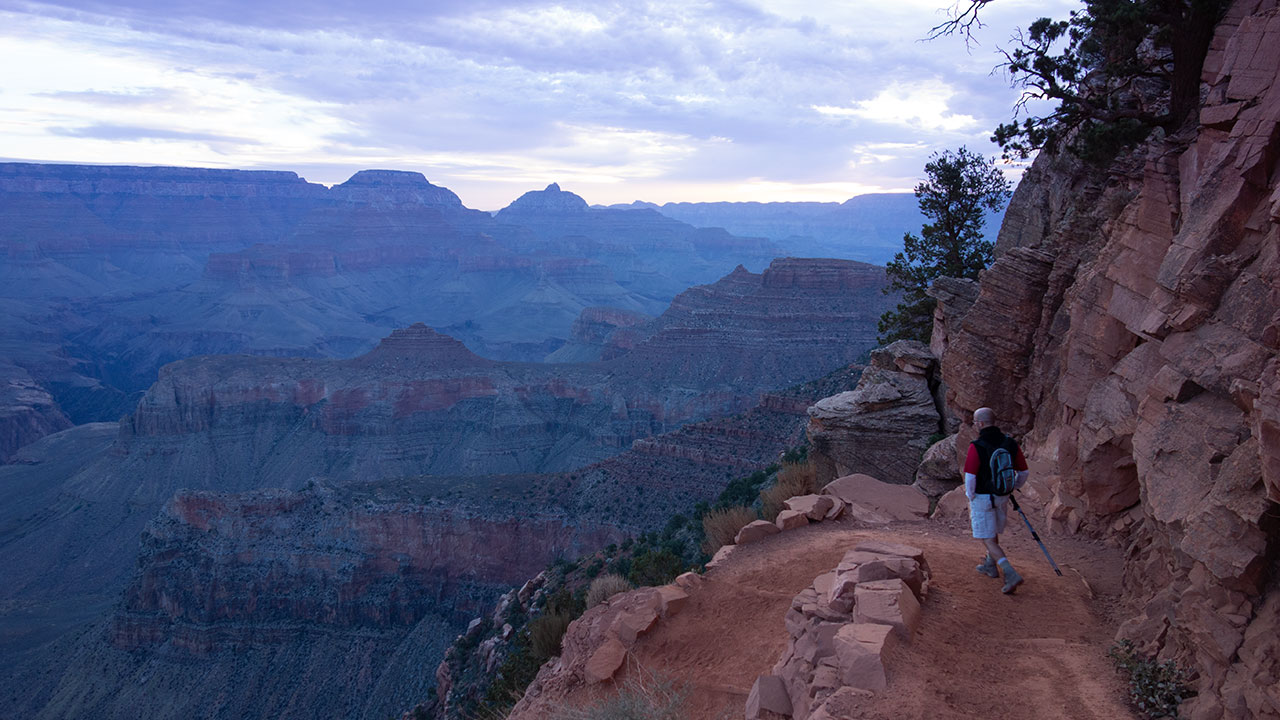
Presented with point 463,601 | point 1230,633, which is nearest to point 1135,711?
point 1230,633

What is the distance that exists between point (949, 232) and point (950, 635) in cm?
1847

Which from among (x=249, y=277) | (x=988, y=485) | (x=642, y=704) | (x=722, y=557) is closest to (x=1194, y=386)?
(x=988, y=485)

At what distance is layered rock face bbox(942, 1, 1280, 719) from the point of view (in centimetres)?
578

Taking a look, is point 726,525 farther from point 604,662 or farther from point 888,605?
point 888,605

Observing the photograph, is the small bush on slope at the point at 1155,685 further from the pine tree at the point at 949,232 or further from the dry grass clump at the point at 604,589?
the pine tree at the point at 949,232

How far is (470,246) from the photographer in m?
180

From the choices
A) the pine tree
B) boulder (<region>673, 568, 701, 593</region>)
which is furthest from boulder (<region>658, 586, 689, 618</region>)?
the pine tree

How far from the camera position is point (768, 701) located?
6.59 meters

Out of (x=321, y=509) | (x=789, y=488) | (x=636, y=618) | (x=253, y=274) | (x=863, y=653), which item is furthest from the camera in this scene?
(x=253, y=274)

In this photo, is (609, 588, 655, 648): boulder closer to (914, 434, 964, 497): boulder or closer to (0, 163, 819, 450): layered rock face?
(914, 434, 964, 497): boulder

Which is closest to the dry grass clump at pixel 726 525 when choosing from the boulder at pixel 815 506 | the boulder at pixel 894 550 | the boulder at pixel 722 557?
the boulder at pixel 815 506

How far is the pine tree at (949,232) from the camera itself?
902 inches

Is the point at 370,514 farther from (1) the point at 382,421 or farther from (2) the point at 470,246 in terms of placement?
(2) the point at 470,246

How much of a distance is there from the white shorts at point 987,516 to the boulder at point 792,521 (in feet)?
12.3
